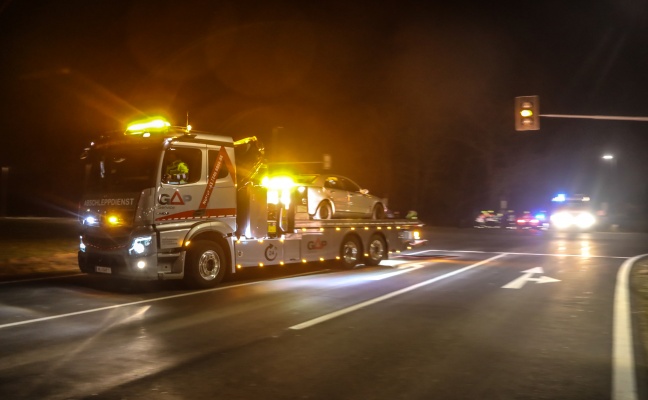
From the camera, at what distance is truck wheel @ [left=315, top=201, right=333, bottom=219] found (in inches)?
664

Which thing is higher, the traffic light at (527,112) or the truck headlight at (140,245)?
the traffic light at (527,112)

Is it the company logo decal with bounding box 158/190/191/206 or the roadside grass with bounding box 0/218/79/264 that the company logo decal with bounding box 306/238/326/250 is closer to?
the company logo decal with bounding box 158/190/191/206

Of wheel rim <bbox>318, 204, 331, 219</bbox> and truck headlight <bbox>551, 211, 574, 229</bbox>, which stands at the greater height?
wheel rim <bbox>318, 204, 331, 219</bbox>

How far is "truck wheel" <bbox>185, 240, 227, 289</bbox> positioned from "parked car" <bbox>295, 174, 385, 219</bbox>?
3.65 m

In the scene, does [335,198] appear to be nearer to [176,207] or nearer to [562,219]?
[176,207]

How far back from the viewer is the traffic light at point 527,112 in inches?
840

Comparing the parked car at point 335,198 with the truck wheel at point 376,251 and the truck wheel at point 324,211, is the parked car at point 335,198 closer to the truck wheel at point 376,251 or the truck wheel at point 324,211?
the truck wheel at point 324,211

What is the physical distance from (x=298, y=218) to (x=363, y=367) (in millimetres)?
8712

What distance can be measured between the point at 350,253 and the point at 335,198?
5.11 ft

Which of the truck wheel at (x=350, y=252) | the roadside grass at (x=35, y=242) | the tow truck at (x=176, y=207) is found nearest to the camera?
the tow truck at (x=176, y=207)

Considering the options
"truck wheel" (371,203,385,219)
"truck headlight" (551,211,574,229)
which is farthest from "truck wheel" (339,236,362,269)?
"truck headlight" (551,211,574,229)

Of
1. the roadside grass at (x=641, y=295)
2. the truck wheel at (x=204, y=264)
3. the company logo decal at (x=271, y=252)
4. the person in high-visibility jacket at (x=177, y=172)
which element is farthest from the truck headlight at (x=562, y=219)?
the person in high-visibility jacket at (x=177, y=172)

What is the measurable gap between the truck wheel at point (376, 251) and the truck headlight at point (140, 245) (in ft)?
23.7

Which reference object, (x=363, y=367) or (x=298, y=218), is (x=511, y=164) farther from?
(x=363, y=367)
